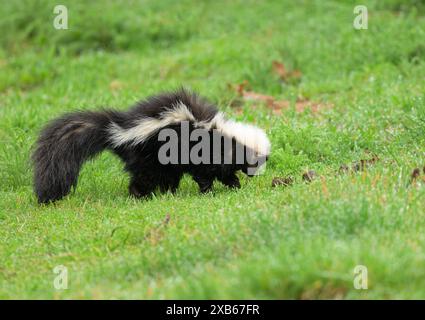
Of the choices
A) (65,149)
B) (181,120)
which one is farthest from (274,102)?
(65,149)

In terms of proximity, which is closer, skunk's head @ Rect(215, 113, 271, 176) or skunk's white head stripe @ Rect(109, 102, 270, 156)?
skunk's white head stripe @ Rect(109, 102, 270, 156)

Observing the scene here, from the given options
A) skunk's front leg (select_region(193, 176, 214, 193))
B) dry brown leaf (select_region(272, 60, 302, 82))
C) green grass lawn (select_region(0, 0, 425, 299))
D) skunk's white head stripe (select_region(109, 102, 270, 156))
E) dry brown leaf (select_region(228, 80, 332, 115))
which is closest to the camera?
green grass lawn (select_region(0, 0, 425, 299))

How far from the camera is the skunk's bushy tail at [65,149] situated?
8086 mm

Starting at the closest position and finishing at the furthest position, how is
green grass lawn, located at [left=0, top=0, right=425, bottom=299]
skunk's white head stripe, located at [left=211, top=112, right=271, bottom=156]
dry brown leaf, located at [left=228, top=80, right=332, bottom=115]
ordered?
1. green grass lawn, located at [left=0, top=0, right=425, bottom=299]
2. skunk's white head stripe, located at [left=211, top=112, right=271, bottom=156]
3. dry brown leaf, located at [left=228, top=80, right=332, bottom=115]

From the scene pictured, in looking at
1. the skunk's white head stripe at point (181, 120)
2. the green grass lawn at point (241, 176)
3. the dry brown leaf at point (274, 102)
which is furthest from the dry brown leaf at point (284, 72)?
the skunk's white head stripe at point (181, 120)

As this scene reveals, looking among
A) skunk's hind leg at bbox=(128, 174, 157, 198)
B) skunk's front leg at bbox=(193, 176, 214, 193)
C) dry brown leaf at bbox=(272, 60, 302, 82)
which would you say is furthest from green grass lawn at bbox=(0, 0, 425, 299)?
skunk's hind leg at bbox=(128, 174, 157, 198)

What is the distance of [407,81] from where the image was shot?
38.1 feet

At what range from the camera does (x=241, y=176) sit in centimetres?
901

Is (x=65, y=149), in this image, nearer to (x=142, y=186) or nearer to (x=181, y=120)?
(x=142, y=186)

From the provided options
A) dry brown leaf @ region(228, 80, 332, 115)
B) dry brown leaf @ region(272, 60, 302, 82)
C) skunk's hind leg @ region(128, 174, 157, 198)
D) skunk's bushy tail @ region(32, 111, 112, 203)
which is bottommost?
skunk's hind leg @ region(128, 174, 157, 198)

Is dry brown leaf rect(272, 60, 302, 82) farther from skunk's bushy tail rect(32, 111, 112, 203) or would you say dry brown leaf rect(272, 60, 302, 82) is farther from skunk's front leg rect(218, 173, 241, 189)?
skunk's bushy tail rect(32, 111, 112, 203)

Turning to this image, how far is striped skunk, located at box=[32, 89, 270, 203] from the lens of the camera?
8102 millimetres

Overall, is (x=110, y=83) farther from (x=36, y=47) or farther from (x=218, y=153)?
(x=218, y=153)

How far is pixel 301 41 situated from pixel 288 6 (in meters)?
2.65
